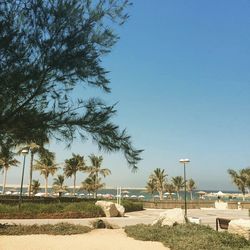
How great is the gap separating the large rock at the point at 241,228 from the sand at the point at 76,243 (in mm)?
3295

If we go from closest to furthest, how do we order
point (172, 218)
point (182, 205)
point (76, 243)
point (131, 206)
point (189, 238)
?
point (76, 243) < point (189, 238) < point (172, 218) < point (131, 206) < point (182, 205)

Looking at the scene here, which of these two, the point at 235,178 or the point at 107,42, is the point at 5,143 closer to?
the point at 107,42

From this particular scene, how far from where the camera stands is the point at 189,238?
12727mm

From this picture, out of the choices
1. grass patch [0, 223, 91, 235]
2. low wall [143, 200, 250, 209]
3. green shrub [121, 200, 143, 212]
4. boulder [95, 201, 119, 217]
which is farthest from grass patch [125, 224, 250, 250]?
low wall [143, 200, 250, 209]

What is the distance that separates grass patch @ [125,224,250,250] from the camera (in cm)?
1168

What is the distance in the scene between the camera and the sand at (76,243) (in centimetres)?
1148

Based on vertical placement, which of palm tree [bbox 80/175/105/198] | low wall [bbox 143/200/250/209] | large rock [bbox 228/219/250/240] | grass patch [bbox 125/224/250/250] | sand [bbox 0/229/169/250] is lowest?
sand [bbox 0/229/169/250]

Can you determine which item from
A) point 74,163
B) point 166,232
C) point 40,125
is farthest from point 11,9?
point 74,163

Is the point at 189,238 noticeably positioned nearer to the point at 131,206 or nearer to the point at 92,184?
the point at 131,206

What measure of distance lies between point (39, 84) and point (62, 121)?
33.9 inches

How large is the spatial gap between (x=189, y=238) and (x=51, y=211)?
54.5 feet

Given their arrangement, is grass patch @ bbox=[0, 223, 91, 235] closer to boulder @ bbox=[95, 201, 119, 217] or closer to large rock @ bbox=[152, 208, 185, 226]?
large rock @ bbox=[152, 208, 185, 226]

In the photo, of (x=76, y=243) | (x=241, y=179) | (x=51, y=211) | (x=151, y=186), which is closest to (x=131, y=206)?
(x=51, y=211)

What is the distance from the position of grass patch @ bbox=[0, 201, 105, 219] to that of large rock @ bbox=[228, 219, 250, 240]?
14724 mm
